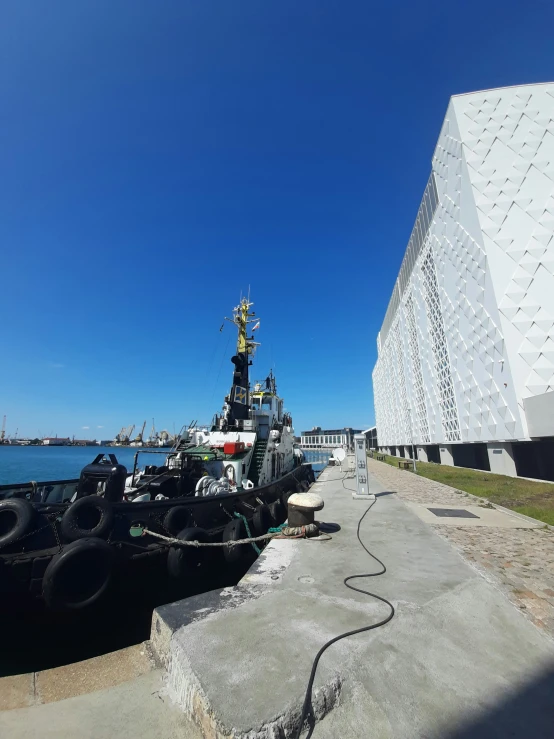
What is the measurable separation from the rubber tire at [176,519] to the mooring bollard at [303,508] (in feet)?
7.31

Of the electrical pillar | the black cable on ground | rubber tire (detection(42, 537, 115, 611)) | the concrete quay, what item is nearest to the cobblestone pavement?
the concrete quay

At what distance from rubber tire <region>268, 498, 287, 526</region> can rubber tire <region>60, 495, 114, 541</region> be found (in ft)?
19.0

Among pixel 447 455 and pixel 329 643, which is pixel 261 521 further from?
pixel 447 455

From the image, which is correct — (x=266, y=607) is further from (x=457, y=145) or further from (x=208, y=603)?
(x=457, y=145)

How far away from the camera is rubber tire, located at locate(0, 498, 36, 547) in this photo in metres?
4.76

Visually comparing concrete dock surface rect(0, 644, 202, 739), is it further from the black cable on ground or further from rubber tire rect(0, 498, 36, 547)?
rubber tire rect(0, 498, 36, 547)

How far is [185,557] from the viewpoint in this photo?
243 inches

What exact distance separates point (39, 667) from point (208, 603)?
3.46 metres

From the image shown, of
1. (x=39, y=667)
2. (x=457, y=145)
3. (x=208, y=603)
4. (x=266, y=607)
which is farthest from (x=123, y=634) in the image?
(x=457, y=145)

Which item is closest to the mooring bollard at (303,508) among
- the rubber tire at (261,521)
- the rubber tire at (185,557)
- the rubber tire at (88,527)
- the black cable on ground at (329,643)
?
the black cable on ground at (329,643)

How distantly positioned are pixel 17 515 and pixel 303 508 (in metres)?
5.01

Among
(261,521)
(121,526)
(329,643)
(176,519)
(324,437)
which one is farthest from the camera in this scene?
(324,437)

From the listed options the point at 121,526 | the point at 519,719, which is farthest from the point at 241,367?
the point at 519,719

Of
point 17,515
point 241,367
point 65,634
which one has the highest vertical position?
point 241,367
